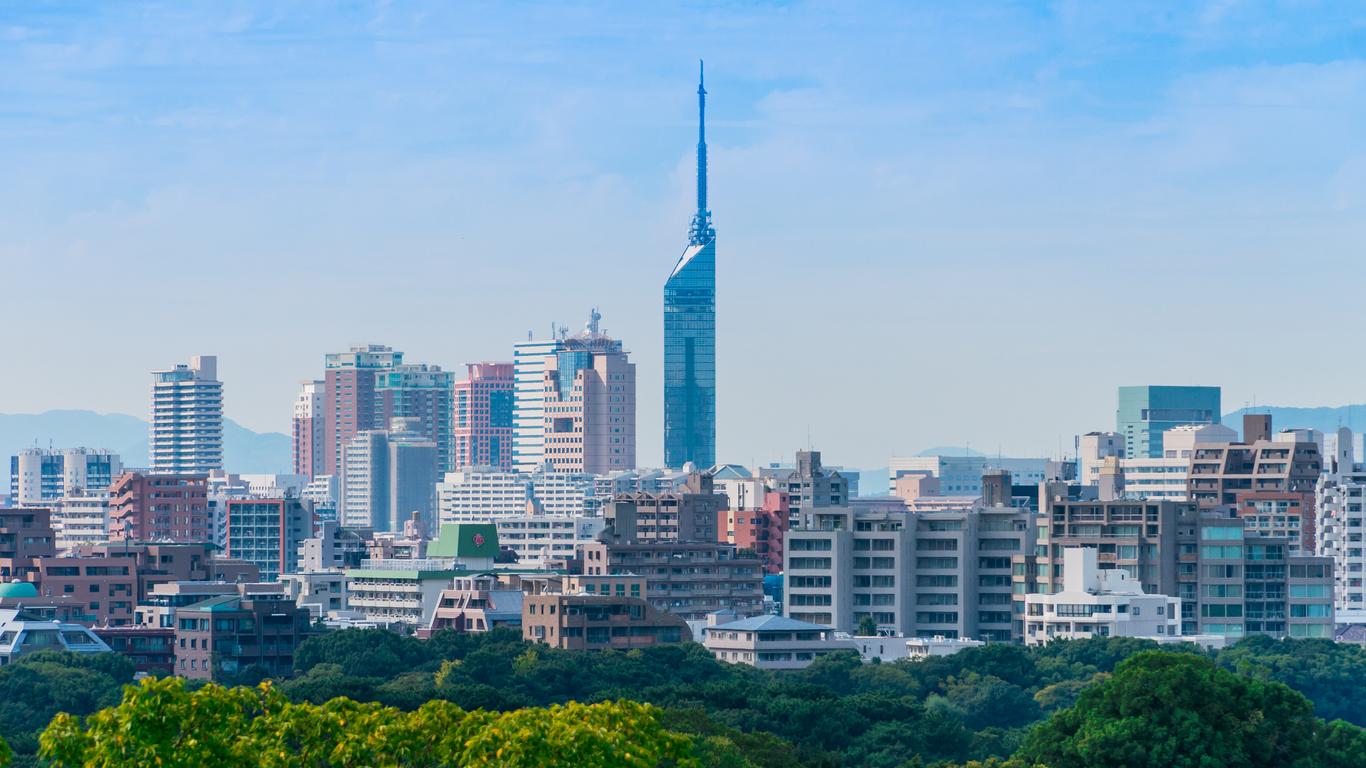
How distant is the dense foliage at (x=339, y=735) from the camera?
46.7 meters

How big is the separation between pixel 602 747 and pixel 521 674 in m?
79.6

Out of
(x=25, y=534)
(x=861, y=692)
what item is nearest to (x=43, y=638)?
(x=861, y=692)

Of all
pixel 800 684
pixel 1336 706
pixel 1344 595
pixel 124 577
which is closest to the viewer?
pixel 800 684

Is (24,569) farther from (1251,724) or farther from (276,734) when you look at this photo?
(276,734)

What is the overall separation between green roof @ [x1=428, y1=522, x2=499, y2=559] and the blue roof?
1716 inches

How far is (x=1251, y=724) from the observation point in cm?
7644

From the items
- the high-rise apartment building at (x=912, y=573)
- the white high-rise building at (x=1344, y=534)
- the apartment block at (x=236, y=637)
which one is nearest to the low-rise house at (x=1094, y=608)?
the high-rise apartment building at (x=912, y=573)

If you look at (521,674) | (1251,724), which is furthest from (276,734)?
(521,674)

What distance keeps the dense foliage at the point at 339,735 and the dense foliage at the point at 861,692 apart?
81.8 ft

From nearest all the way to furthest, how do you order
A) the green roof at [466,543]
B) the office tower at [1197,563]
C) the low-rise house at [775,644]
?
1. the low-rise house at [775,644]
2. the office tower at [1197,563]
3. the green roof at [466,543]

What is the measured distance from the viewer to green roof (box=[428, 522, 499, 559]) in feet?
619

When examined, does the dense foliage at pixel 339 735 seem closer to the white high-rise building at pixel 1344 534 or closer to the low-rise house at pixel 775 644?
the low-rise house at pixel 775 644

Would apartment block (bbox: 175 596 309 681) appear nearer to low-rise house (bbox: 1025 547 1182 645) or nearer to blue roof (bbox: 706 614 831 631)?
blue roof (bbox: 706 614 831 631)

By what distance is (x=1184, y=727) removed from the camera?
76.1 meters
